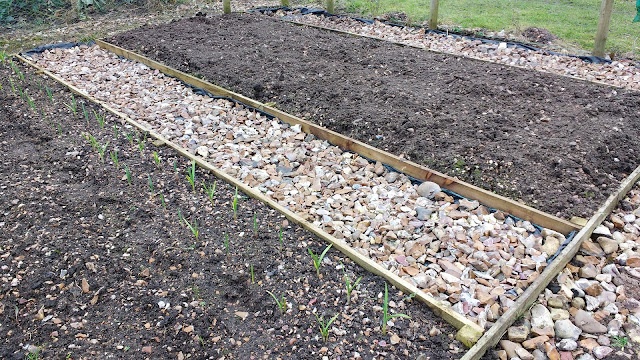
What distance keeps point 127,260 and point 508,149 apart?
113 inches

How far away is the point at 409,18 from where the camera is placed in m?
7.16

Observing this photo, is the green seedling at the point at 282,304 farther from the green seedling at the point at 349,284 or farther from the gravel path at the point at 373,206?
the gravel path at the point at 373,206

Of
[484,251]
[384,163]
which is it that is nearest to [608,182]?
[484,251]

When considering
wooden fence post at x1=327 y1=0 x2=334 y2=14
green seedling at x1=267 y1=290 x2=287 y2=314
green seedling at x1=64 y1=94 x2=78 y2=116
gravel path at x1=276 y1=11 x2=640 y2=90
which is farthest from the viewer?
wooden fence post at x1=327 y1=0 x2=334 y2=14

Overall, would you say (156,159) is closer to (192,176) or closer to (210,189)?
(192,176)

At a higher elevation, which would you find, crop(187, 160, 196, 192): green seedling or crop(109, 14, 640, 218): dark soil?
crop(109, 14, 640, 218): dark soil

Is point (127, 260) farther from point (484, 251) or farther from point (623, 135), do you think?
point (623, 135)

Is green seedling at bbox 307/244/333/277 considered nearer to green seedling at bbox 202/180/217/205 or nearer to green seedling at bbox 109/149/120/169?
green seedling at bbox 202/180/217/205

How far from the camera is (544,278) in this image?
2480mm

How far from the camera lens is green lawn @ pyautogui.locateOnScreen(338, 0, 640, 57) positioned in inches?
240

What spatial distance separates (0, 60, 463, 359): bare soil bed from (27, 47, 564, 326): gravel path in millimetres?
258

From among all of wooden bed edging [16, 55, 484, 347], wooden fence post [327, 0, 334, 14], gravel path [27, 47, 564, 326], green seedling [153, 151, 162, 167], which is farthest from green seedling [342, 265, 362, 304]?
wooden fence post [327, 0, 334, 14]

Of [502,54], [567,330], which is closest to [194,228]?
[567,330]

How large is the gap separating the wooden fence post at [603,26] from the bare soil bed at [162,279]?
15.0 feet
